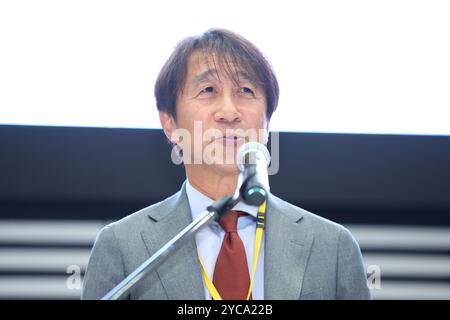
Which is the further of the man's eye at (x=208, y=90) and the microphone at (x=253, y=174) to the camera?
the man's eye at (x=208, y=90)

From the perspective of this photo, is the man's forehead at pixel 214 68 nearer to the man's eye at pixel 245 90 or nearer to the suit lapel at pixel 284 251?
the man's eye at pixel 245 90

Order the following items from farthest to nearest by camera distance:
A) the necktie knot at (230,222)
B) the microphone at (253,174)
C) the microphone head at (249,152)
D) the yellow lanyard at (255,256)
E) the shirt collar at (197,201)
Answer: the shirt collar at (197,201), the necktie knot at (230,222), the yellow lanyard at (255,256), the microphone head at (249,152), the microphone at (253,174)

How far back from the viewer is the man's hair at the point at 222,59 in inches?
81.6

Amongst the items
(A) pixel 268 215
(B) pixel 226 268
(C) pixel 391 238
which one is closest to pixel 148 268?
(B) pixel 226 268

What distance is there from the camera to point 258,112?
2014 mm

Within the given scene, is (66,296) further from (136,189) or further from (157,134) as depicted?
(157,134)

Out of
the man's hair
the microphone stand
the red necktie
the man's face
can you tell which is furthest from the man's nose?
the microphone stand

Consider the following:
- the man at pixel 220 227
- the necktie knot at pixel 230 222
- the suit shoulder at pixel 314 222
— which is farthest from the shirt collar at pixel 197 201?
the suit shoulder at pixel 314 222

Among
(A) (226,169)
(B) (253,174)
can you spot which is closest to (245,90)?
(A) (226,169)

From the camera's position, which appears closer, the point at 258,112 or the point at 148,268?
the point at 148,268

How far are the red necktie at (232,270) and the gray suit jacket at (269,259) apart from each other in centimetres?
6

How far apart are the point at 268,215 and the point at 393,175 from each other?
110 cm

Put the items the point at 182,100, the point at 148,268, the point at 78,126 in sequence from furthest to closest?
the point at 78,126, the point at 182,100, the point at 148,268

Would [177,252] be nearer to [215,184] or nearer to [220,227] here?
[220,227]
